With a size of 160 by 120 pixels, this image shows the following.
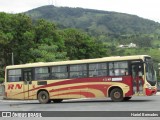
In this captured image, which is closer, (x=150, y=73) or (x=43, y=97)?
(x=150, y=73)

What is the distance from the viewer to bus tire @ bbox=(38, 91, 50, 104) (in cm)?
3042

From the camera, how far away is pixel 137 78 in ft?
88.2

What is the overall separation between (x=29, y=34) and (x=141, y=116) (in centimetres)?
4953

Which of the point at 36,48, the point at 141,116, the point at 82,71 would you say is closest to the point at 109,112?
the point at 141,116

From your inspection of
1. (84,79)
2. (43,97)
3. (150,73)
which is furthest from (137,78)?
(43,97)

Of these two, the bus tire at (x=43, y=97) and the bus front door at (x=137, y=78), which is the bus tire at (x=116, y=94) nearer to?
the bus front door at (x=137, y=78)

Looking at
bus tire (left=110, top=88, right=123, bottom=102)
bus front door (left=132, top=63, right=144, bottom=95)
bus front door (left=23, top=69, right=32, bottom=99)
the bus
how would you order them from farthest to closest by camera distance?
bus front door (left=23, top=69, right=32, bottom=99) → bus tire (left=110, top=88, right=123, bottom=102) → the bus → bus front door (left=132, top=63, right=144, bottom=95)

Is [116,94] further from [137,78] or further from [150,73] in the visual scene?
[150,73]

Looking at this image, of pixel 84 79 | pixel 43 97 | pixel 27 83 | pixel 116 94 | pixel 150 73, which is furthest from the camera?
pixel 27 83

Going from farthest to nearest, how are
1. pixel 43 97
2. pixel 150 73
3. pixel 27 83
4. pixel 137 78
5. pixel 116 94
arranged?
pixel 27 83 < pixel 43 97 < pixel 116 94 < pixel 150 73 < pixel 137 78

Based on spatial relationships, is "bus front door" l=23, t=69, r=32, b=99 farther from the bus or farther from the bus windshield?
the bus windshield

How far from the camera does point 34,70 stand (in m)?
30.8

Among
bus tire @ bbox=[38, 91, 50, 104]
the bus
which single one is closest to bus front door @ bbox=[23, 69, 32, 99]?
the bus

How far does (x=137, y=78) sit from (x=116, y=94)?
1.78 metres
